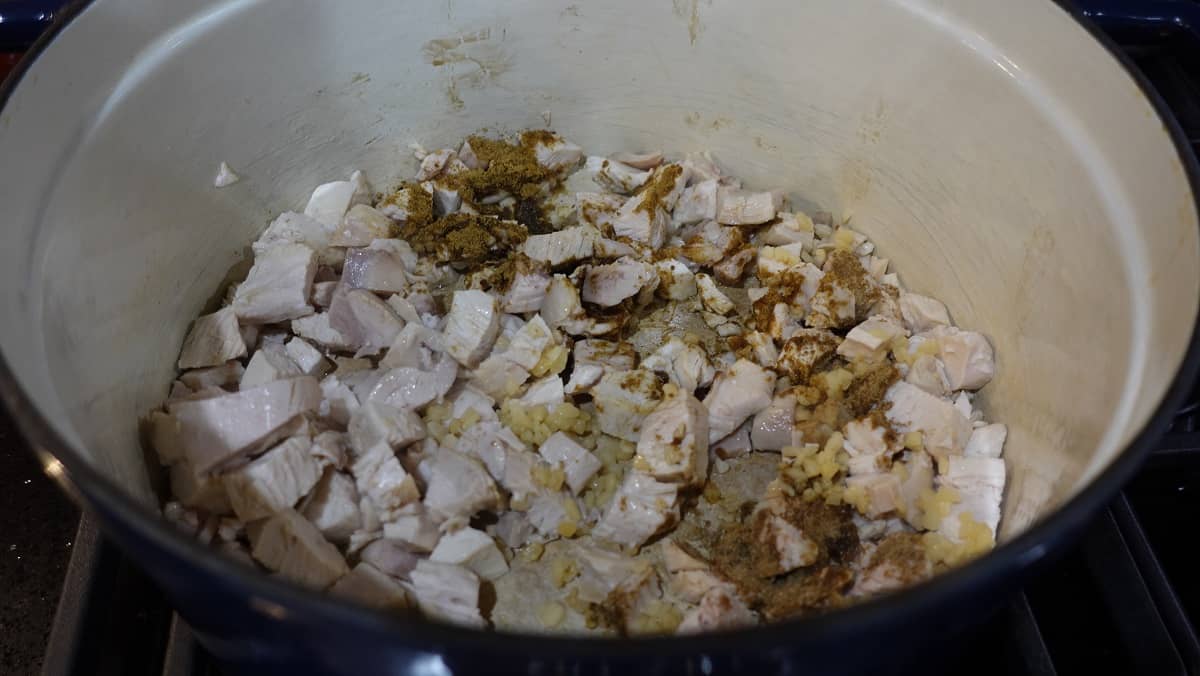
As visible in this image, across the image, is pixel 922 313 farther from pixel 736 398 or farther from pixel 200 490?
pixel 200 490

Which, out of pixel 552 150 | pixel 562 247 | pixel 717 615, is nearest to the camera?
pixel 717 615

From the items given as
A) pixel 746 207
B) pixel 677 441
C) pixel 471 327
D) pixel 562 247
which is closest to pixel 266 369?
pixel 471 327

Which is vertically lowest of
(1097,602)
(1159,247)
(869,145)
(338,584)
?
(1097,602)

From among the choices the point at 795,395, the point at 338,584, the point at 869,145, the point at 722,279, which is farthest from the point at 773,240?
the point at 338,584

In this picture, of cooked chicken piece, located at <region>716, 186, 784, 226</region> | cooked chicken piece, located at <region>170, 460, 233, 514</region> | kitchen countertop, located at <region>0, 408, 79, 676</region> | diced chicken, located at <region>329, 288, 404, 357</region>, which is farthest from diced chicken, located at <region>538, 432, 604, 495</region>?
kitchen countertop, located at <region>0, 408, 79, 676</region>

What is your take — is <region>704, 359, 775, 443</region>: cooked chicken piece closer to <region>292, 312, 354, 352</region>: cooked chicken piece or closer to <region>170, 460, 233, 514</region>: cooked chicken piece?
<region>292, 312, 354, 352</region>: cooked chicken piece

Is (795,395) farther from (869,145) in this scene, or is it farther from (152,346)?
(152,346)
